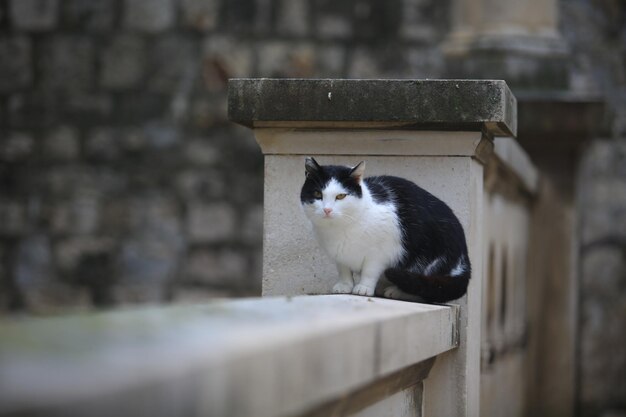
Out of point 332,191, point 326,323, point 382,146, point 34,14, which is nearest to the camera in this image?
point 326,323

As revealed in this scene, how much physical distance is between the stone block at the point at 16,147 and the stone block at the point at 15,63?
0.37 m

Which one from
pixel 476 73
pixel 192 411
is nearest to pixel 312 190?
pixel 192 411

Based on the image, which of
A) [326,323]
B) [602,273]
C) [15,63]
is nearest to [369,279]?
[326,323]

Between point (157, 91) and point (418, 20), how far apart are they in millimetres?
2036

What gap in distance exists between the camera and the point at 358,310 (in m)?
2.73

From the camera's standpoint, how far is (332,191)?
348cm

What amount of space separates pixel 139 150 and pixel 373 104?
17.6 ft

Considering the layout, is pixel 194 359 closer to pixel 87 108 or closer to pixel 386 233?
pixel 386 233

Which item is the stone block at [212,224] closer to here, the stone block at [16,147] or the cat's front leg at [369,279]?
the stone block at [16,147]

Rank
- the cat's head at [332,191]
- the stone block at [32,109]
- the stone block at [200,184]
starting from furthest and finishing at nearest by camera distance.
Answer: the stone block at [32,109]
the stone block at [200,184]
the cat's head at [332,191]

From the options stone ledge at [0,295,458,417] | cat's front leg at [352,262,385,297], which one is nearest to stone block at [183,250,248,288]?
cat's front leg at [352,262,385,297]

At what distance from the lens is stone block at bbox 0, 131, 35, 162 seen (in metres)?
8.84

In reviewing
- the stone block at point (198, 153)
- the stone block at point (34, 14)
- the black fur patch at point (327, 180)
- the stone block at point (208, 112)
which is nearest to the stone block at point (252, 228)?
the stone block at point (198, 153)

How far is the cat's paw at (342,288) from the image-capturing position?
11.9 feet
